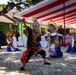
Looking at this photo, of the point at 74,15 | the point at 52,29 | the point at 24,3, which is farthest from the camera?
the point at 74,15

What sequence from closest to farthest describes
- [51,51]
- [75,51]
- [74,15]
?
[51,51] < [75,51] < [74,15]

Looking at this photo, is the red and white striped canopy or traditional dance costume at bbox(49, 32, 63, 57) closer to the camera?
traditional dance costume at bbox(49, 32, 63, 57)

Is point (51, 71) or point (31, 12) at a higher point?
point (31, 12)

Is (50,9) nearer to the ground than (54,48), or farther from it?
farther from it

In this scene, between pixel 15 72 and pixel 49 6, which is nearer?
pixel 15 72

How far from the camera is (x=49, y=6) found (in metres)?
15.5

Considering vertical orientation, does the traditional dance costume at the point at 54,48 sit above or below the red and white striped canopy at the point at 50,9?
below

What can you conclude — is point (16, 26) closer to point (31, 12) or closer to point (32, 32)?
point (31, 12)

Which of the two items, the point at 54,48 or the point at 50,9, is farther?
the point at 50,9

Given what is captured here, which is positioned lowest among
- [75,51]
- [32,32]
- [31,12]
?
[75,51]

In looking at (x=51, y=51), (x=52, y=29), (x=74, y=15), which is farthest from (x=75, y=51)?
(x=74, y=15)

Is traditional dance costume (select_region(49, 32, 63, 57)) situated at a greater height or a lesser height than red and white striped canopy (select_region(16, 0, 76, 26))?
lesser

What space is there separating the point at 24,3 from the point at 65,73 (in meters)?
9.25

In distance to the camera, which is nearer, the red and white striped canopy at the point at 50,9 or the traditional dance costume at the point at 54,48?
the traditional dance costume at the point at 54,48
